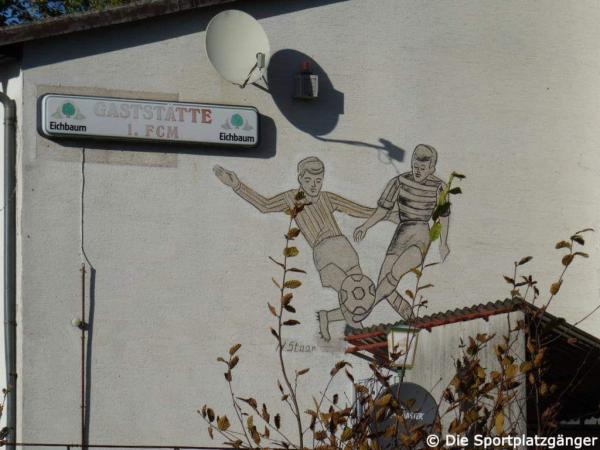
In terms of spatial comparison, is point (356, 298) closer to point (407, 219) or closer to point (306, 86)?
point (407, 219)

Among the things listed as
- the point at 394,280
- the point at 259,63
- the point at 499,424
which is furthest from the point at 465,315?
the point at 499,424

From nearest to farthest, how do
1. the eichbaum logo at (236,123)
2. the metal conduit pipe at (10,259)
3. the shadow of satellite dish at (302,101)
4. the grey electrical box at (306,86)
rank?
the metal conduit pipe at (10,259) → the eichbaum logo at (236,123) → the grey electrical box at (306,86) → the shadow of satellite dish at (302,101)

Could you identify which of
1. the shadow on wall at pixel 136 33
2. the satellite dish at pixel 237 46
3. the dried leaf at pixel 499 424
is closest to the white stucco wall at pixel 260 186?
the shadow on wall at pixel 136 33

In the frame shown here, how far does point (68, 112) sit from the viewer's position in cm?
1381

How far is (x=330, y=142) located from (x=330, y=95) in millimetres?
621

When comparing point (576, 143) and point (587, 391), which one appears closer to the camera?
point (587, 391)

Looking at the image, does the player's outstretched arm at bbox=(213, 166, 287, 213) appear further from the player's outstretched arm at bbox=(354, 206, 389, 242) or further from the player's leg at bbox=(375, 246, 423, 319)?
the player's leg at bbox=(375, 246, 423, 319)

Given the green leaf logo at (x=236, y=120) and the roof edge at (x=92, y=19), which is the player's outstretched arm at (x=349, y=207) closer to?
A: the green leaf logo at (x=236, y=120)

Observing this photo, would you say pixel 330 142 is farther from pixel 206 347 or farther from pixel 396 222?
pixel 206 347

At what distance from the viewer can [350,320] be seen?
587 inches

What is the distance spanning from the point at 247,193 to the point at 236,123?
34.9 inches

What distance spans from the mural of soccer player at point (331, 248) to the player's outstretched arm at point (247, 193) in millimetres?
197

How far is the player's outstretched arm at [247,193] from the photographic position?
47.6 feet

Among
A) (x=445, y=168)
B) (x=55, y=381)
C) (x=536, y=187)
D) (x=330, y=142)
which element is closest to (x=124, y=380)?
(x=55, y=381)
